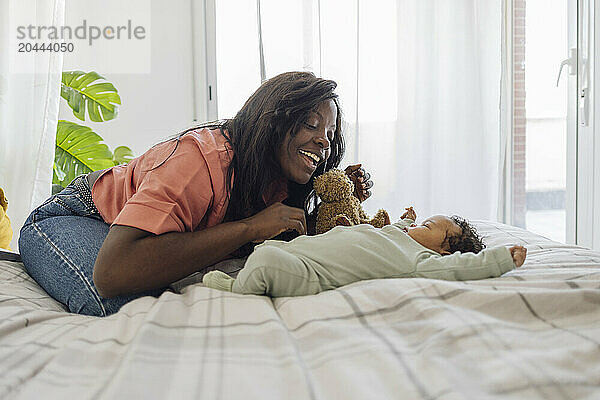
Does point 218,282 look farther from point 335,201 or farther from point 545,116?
point 545,116

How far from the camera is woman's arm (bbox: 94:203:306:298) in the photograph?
1.16 meters

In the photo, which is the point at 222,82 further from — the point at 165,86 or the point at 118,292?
the point at 118,292

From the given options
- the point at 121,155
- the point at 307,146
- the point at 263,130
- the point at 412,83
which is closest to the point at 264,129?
the point at 263,130

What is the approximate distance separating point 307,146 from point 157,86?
2.02 m

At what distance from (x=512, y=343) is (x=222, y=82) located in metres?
2.73

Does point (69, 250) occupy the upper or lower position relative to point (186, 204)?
lower

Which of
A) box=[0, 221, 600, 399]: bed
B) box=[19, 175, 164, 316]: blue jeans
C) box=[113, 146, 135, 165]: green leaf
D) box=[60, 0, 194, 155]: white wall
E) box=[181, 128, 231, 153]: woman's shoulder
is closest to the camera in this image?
box=[0, 221, 600, 399]: bed

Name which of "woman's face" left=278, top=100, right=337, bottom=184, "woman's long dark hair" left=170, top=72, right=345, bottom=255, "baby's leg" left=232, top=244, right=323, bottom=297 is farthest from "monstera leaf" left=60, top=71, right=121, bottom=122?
"baby's leg" left=232, top=244, right=323, bottom=297

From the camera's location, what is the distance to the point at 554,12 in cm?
280

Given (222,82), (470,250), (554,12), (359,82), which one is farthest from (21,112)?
(554,12)

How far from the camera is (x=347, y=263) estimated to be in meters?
1.18

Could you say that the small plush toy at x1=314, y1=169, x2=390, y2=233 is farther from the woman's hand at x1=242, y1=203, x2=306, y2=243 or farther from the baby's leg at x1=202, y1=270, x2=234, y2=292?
the baby's leg at x1=202, y1=270, x2=234, y2=292

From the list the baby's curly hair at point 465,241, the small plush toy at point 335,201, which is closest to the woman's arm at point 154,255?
the small plush toy at point 335,201

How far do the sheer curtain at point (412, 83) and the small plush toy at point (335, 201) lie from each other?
1.54 meters
